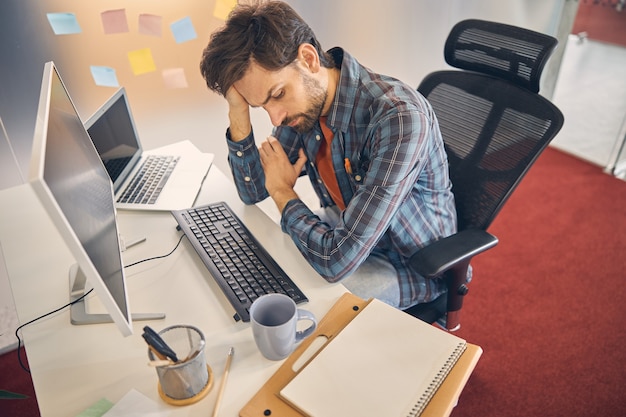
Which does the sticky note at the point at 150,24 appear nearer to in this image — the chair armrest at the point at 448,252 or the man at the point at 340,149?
the man at the point at 340,149

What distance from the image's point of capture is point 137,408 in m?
0.82

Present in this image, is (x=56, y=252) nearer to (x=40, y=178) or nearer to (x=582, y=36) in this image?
(x=40, y=178)

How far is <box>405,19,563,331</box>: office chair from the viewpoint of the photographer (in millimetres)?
1209

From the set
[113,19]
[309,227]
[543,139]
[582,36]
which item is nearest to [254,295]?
[309,227]

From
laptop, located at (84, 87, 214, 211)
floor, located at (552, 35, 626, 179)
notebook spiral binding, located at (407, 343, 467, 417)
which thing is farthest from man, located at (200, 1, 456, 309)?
floor, located at (552, 35, 626, 179)

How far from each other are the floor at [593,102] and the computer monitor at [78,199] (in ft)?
8.83

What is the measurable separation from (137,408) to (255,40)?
0.80m

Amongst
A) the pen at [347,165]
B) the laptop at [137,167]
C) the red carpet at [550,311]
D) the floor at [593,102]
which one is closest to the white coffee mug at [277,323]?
the pen at [347,165]

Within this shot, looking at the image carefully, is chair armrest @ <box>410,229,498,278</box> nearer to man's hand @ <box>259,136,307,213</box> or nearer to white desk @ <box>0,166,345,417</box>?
white desk @ <box>0,166,345,417</box>

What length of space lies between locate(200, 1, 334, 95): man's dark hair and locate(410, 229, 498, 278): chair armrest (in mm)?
557

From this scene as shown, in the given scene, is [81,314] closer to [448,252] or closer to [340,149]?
[340,149]

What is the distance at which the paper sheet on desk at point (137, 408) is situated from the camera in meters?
0.81

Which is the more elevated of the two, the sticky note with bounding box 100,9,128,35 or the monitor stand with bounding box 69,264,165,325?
the sticky note with bounding box 100,9,128,35

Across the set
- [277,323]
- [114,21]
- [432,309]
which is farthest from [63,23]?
[432,309]
